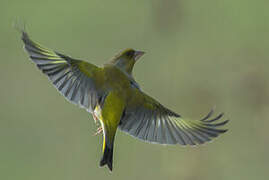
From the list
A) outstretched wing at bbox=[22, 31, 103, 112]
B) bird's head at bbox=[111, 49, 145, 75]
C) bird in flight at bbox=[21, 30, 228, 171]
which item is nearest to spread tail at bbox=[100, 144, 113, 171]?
bird in flight at bbox=[21, 30, 228, 171]

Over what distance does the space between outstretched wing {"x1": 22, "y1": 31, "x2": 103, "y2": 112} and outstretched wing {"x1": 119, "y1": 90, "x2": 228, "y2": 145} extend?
17 centimetres

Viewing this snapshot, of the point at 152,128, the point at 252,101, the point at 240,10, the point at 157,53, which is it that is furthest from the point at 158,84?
the point at 152,128

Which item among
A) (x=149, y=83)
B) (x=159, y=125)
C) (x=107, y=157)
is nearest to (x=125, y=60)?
(x=159, y=125)

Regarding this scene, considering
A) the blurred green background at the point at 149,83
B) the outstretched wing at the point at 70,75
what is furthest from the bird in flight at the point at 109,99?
the blurred green background at the point at 149,83

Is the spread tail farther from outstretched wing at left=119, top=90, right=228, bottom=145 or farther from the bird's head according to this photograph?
the bird's head

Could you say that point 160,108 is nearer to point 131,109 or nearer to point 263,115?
point 131,109

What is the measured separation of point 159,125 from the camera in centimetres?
277

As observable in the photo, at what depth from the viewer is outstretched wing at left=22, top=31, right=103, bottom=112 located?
8.05 feet

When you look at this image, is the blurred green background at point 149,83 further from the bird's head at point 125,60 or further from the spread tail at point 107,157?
the spread tail at point 107,157

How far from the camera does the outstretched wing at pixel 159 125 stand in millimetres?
2586

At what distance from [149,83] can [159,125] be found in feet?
6.00

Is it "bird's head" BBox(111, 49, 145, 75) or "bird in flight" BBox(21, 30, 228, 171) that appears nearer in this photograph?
"bird in flight" BBox(21, 30, 228, 171)

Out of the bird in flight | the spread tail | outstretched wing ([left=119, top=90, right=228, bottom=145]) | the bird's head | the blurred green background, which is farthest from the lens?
the blurred green background

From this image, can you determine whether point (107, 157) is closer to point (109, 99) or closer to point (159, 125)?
point (109, 99)
